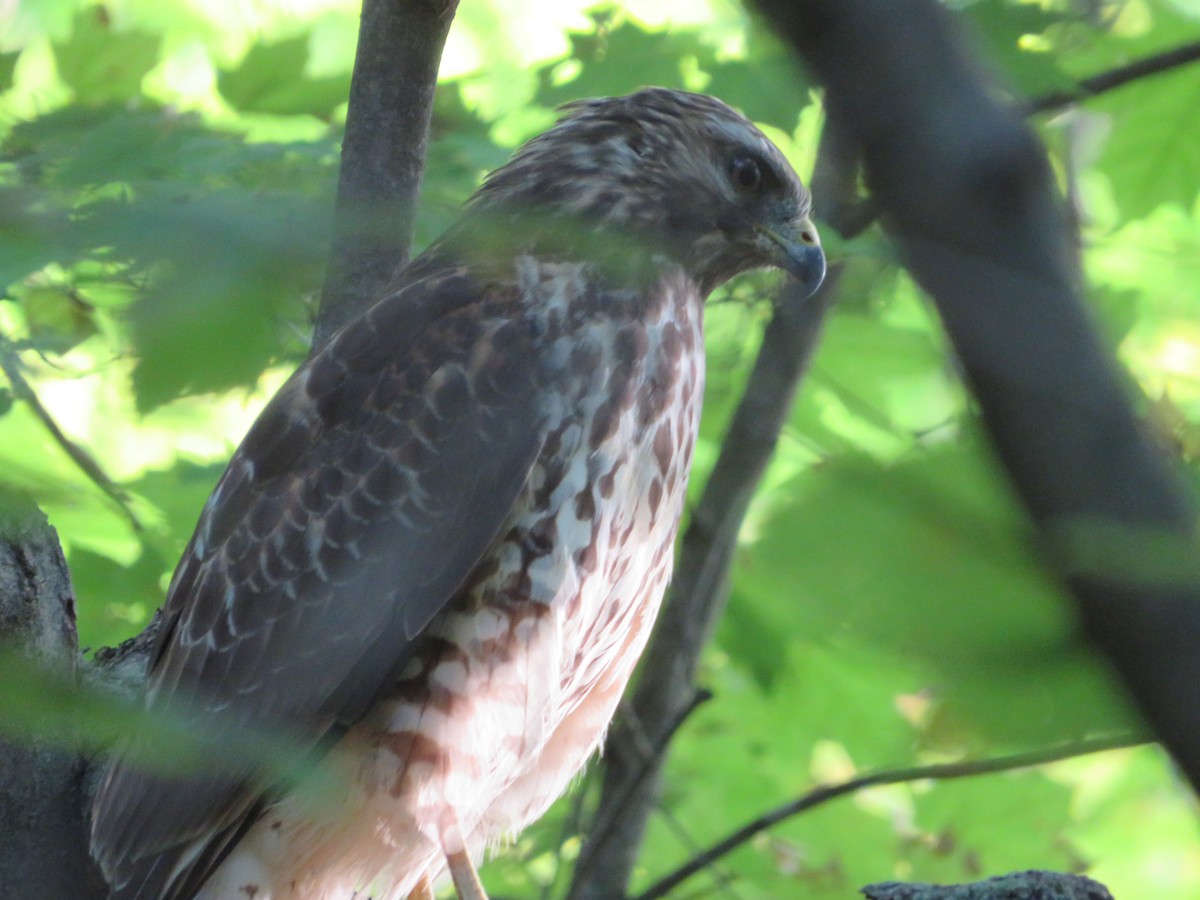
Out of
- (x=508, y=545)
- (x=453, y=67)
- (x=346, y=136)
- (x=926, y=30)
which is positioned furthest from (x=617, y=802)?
(x=926, y=30)

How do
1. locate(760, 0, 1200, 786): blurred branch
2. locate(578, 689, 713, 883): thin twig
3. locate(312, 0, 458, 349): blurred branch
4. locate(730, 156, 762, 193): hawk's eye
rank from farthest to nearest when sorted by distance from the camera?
1. locate(578, 689, 713, 883): thin twig
2. locate(730, 156, 762, 193): hawk's eye
3. locate(312, 0, 458, 349): blurred branch
4. locate(760, 0, 1200, 786): blurred branch

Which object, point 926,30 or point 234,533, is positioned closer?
point 926,30

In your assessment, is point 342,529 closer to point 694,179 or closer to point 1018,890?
point 694,179

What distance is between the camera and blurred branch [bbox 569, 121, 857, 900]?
3.85 m

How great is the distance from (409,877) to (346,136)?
1.66 metres

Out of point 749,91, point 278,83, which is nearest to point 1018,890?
point 749,91

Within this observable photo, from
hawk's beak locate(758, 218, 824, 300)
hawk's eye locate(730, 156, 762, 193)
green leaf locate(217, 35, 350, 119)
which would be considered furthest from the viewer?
green leaf locate(217, 35, 350, 119)

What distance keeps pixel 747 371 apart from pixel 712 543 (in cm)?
55

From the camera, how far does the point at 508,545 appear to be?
111 inches

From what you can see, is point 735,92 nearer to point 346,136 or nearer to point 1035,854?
point 346,136

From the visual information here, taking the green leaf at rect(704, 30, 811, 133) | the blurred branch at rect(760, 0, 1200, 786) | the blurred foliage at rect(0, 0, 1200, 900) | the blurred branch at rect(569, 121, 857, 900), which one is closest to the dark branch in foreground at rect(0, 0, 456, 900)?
the blurred foliage at rect(0, 0, 1200, 900)

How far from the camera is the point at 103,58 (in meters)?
3.51

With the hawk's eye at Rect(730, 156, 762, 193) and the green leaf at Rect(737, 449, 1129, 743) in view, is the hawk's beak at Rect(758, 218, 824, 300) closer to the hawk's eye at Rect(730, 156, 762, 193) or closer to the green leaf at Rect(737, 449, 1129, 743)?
the hawk's eye at Rect(730, 156, 762, 193)

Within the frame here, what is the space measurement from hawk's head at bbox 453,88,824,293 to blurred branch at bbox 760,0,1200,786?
2706 millimetres
